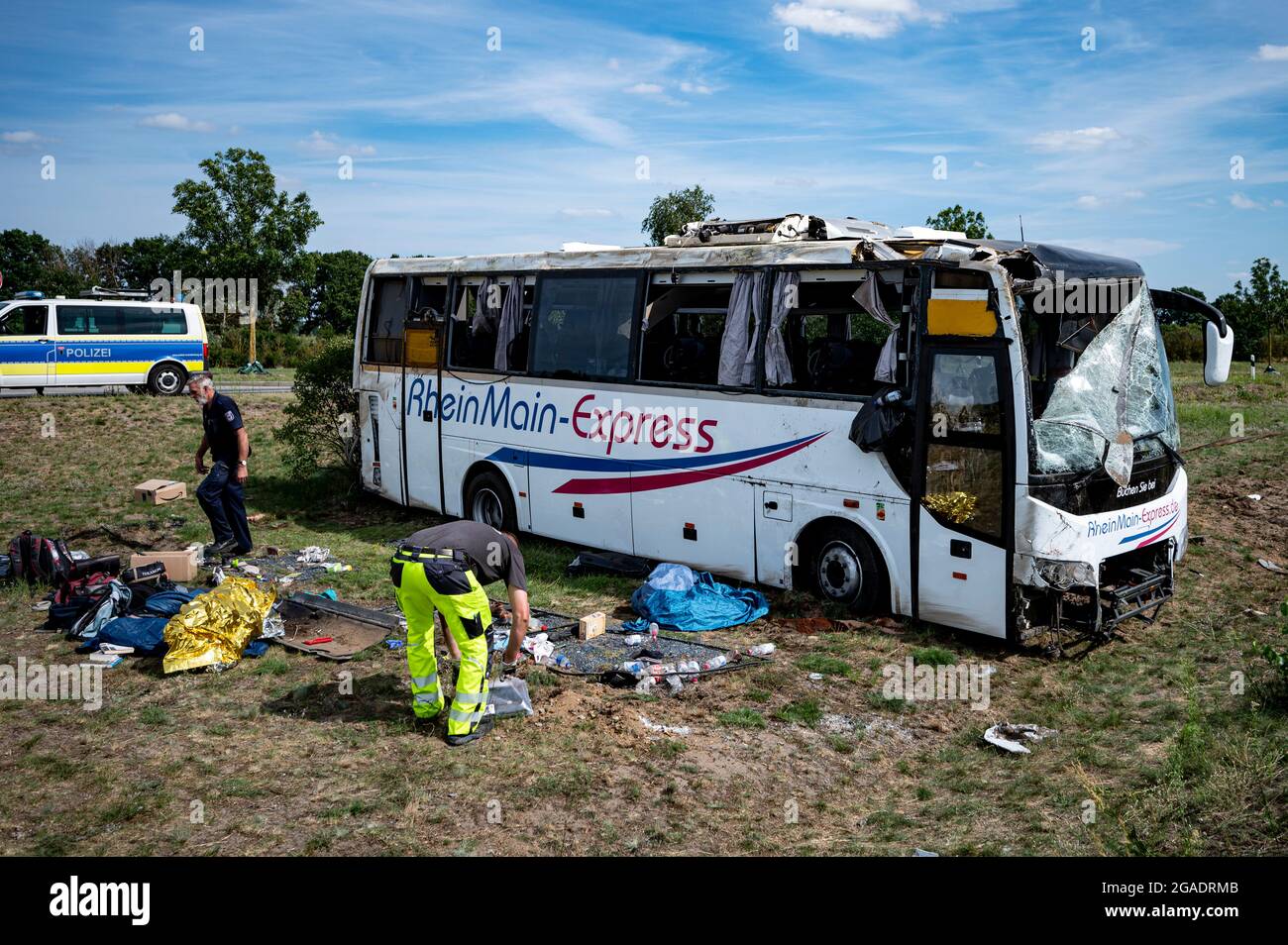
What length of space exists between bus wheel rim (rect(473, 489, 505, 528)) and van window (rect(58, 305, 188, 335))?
14.8 meters

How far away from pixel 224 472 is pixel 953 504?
7799 millimetres

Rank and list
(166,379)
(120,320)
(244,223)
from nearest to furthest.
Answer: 1. (120,320)
2. (166,379)
3. (244,223)

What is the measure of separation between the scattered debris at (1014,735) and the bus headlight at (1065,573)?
125cm

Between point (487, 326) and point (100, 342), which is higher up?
point (100, 342)

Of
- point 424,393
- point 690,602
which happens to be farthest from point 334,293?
point 690,602

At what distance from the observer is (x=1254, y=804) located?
198 inches

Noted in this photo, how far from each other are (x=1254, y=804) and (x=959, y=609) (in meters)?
3.27

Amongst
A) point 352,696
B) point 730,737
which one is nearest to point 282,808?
point 352,696

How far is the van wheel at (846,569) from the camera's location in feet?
28.8

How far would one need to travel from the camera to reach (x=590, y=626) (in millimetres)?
8656

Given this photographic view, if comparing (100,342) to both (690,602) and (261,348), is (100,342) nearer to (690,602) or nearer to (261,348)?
(690,602)

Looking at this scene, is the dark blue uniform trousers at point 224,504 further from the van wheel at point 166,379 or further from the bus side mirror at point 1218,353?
the van wheel at point 166,379

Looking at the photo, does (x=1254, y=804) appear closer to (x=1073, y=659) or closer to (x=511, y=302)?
(x=1073, y=659)

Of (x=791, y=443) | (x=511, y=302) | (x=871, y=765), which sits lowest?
(x=871, y=765)
